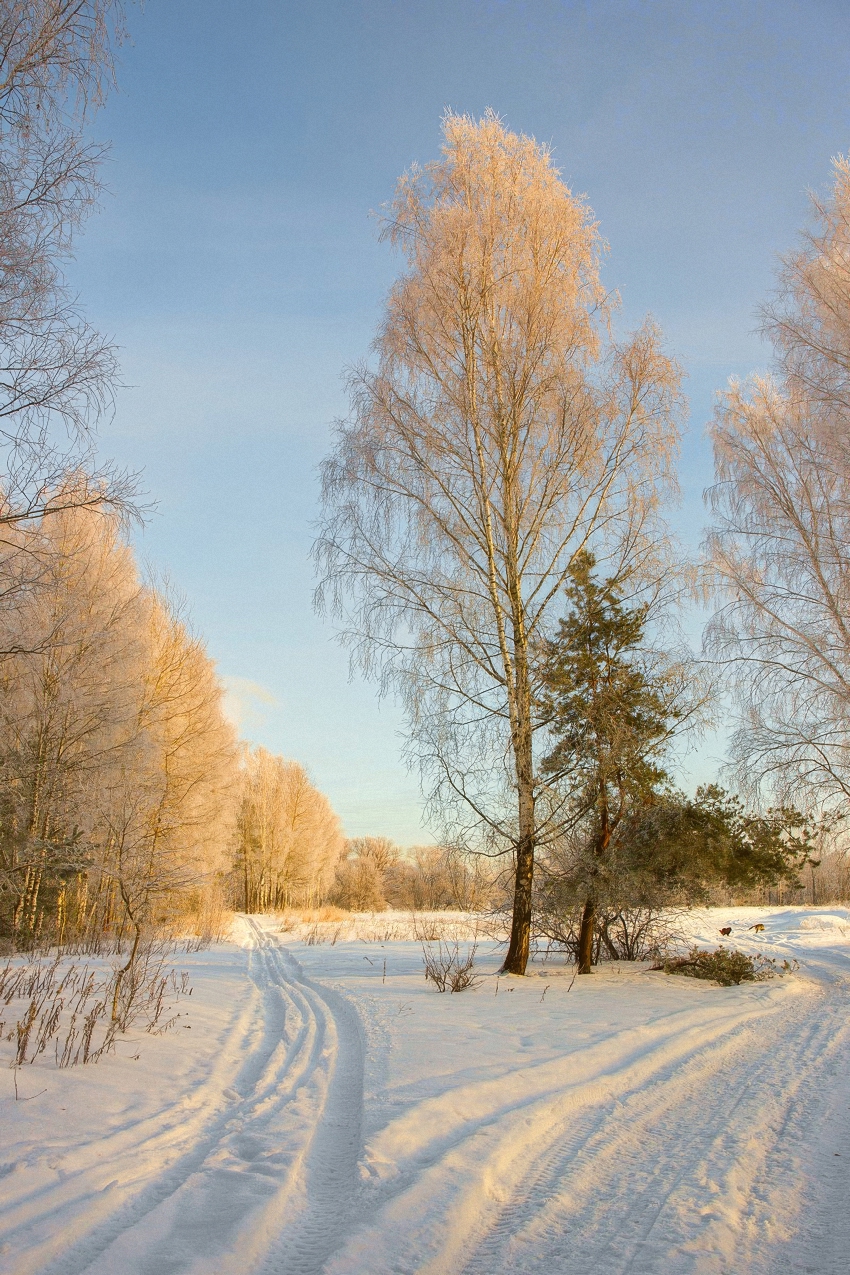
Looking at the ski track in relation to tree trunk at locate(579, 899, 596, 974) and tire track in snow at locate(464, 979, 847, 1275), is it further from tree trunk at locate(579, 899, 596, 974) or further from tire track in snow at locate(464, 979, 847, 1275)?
tree trunk at locate(579, 899, 596, 974)

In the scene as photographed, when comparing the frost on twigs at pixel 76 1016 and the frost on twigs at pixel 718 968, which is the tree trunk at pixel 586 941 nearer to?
the frost on twigs at pixel 718 968

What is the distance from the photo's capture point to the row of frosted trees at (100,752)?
1183cm

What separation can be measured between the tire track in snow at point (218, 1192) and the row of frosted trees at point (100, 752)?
3.08 m

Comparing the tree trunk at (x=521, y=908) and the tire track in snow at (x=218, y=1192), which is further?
the tree trunk at (x=521, y=908)

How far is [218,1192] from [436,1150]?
1.08 meters

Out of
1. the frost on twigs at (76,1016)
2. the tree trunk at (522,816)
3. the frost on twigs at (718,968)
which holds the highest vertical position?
the tree trunk at (522,816)

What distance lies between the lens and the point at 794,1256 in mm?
2732

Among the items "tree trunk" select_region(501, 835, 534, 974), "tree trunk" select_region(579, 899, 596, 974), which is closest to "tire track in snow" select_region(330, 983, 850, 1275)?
"tree trunk" select_region(501, 835, 534, 974)

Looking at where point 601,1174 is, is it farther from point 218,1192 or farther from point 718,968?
point 718,968

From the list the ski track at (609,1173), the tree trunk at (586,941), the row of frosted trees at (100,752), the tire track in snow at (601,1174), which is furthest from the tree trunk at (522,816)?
the row of frosted trees at (100,752)

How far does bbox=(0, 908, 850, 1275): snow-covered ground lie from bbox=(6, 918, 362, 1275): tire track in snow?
12 mm

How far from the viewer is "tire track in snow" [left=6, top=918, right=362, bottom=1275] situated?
2627mm

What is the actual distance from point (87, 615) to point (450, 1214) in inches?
638

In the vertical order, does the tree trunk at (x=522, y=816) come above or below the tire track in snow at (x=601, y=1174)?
above
